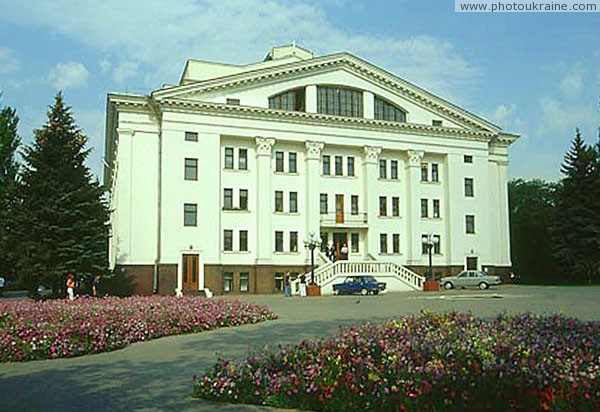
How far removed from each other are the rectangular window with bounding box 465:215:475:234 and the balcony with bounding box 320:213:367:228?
967 centimetres

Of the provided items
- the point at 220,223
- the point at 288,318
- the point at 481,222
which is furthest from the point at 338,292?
the point at 288,318

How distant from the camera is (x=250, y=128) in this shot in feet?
151

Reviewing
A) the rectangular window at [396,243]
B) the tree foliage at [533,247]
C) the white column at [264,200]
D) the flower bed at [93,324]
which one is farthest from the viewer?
the tree foliage at [533,247]

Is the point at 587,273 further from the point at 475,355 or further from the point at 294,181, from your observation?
the point at 475,355

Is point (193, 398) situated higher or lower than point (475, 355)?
lower

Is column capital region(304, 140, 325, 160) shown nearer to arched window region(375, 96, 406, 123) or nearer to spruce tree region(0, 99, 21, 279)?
arched window region(375, 96, 406, 123)

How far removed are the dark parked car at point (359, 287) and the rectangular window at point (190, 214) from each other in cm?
1106

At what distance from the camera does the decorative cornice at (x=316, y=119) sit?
4425 cm

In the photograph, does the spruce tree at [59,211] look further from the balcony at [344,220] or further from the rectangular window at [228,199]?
the balcony at [344,220]

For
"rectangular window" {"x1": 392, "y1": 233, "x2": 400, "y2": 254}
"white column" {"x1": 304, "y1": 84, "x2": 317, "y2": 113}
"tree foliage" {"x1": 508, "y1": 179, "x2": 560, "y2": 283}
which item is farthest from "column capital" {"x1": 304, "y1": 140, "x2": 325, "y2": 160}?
"tree foliage" {"x1": 508, "y1": 179, "x2": 560, "y2": 283}

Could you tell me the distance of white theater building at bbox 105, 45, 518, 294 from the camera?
43688 millimetres

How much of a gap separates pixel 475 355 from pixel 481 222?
48.1 m

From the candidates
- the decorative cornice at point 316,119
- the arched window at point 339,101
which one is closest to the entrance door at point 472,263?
the decorative cornice at point 316,119

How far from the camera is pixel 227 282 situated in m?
44.5
